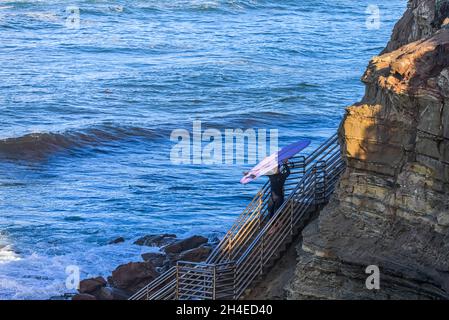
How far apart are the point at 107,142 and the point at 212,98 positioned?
30.5 ft

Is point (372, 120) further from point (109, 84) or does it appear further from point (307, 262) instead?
point (109, 84)

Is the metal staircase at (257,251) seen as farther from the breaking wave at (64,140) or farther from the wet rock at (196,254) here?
the breaking wave at (64,140)

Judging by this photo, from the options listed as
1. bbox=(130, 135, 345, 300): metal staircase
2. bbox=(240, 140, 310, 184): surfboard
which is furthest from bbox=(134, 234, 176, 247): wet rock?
bbox=(240, 140, 310, 184): surfboard

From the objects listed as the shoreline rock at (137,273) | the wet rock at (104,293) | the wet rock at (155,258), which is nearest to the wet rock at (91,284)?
the shoreline rock at (137,273)

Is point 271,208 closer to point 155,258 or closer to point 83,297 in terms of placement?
point 83,297

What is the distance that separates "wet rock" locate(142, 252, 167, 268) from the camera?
22188 mm

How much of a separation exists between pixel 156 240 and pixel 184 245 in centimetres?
159

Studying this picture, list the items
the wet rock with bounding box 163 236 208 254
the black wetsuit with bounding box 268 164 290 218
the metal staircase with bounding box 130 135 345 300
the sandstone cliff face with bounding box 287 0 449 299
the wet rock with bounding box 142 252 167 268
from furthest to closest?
1. the wet rock with bounding box 163 236 208 254
2. the wet rock with bounding box 142 252 167 268
3. the black wetsuit with bounding box 268 164 290 218
4. the metal staircase with bounding box 130 135 345 300
5. the sandstone cliff face with bounding box 287 0 449 299

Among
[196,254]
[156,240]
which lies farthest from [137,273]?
[156,240]

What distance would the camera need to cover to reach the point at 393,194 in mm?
14508

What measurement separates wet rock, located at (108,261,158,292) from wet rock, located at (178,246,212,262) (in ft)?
2.33

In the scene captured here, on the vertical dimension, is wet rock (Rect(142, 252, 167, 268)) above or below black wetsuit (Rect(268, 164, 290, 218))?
below

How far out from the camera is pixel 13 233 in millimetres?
25641

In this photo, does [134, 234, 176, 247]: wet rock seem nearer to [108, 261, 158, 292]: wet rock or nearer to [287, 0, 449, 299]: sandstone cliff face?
[108, 261, 158, 292]: wet rock
